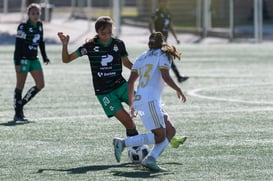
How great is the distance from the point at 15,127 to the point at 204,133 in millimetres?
3061

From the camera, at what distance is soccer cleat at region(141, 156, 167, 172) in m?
11.8

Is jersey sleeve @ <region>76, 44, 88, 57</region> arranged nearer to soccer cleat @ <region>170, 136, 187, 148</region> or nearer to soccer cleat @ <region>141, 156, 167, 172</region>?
soccer cleat @ <region>170, 136, 187, 148</region>

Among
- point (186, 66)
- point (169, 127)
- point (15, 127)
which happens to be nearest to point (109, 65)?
point (169, 127)

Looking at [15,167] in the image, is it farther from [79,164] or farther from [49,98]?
[49,98]

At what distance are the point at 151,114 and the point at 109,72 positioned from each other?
1476 millimetres

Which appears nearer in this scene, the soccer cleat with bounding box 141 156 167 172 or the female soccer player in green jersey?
the soccer cleat with bounding box 141 156 167 172

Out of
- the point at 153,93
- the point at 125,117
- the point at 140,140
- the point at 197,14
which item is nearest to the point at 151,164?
the point at 140,140

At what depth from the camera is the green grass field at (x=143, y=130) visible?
1178 cm

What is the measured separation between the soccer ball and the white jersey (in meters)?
0.64

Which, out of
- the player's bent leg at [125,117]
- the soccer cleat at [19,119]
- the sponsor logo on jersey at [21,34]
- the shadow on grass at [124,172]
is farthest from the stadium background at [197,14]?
the shadow on grass at [124,172]

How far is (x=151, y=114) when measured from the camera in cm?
1194

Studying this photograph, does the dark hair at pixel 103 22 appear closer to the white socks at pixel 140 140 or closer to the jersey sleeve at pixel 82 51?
the jersey sleeve at pixel 82 51

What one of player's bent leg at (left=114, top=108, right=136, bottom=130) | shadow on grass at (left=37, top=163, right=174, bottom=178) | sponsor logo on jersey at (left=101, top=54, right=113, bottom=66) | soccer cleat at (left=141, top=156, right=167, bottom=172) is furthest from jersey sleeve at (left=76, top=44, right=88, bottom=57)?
soccer cleat at (left=141, top=156, right=167, bottom=172)

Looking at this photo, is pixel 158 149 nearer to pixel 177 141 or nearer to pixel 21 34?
pixel 177 141
